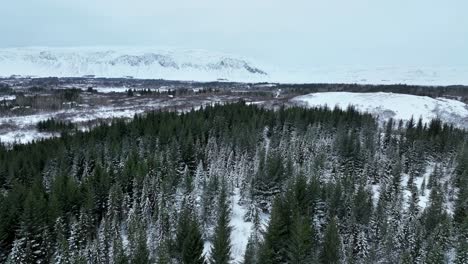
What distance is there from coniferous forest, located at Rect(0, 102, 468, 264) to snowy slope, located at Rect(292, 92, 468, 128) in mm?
47496

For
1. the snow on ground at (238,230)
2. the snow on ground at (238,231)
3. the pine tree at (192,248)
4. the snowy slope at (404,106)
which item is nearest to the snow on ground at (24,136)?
the snow on ground at (238,230)

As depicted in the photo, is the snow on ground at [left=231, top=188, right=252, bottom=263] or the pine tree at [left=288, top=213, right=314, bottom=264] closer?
the pine tree at [left=288, top=213, right=314, bottom=264]

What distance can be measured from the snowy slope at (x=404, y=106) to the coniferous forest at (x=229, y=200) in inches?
1870

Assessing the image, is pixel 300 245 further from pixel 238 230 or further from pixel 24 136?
pixel 24 136

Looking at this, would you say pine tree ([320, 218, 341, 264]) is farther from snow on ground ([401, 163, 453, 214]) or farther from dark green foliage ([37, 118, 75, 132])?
dark green foliage ([37, 118, 75, 132])

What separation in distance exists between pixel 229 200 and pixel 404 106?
10929cm

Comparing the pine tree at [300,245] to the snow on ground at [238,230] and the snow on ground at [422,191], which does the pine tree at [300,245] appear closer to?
the snow on ground at [238,230]

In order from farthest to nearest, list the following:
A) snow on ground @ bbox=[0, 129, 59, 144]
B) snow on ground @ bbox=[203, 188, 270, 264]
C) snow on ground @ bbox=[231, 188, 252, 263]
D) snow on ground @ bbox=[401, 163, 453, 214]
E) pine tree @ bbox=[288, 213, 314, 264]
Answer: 1. snow on ground @ bbox=[0, 129, 59, 144]
2. snow on ground @ bbox=[401, 163, 453, 214]
3. snow on ground @ bbox=[231, 188, 252, 263]
4. snow on ground @ bbox=[203, 188, 270, 264]
5. pine tree @ bbox=[288, 213, 314, 264]

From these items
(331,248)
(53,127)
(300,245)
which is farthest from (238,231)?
(53,127)

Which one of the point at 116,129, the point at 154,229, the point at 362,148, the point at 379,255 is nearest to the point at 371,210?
the point at 379,255

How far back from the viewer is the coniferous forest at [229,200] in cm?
4072

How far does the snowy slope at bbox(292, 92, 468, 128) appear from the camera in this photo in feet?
440

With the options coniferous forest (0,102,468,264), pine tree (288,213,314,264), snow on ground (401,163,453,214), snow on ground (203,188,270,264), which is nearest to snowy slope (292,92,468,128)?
coniferous forest (0,102,468,264)

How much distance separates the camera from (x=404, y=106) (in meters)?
141
